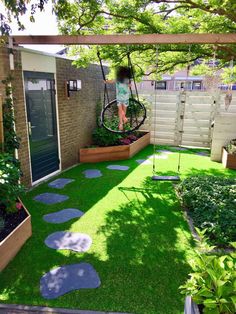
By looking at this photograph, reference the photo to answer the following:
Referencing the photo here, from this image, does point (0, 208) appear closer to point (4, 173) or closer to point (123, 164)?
point (4, 173)

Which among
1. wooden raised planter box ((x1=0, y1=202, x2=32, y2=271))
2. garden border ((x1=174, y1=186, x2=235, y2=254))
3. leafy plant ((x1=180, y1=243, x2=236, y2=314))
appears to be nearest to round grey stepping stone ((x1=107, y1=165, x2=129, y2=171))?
garden border ((x1=174, y1=186, x2=235, y2=254))

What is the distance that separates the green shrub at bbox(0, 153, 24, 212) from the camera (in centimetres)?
355

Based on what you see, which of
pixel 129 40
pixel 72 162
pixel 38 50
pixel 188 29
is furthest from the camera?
pixel 72 162

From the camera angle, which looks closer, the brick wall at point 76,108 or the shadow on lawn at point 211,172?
the brick wall at point 76,108

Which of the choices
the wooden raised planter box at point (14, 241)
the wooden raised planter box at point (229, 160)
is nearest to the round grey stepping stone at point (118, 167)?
the wooden raised planter box at point (229, 160)

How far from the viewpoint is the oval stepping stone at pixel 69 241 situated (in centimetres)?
367

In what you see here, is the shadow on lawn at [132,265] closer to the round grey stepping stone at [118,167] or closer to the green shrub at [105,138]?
the round grey stepping stone at [118,167]

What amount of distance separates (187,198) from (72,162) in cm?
385

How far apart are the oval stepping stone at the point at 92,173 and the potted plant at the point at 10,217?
2663 millimetres

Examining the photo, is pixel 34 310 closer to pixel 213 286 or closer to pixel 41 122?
pixel 213 286

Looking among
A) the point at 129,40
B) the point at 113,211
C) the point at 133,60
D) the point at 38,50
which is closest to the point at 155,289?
the point at 113,211

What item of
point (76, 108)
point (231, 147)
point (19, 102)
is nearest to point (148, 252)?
point (19, 102)

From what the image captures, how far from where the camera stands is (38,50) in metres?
5.59

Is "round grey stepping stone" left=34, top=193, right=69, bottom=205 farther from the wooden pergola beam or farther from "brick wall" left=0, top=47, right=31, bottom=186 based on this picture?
the wooden pergola beam
